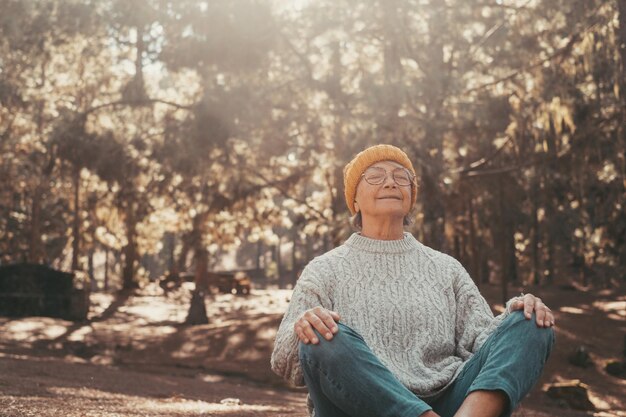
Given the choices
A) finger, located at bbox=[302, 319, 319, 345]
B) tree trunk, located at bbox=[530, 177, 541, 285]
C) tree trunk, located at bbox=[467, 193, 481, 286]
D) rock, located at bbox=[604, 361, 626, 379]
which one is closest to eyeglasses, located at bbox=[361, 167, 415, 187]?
finger, located at bbox=[302, 319, 319, 345]

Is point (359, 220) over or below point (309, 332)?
over

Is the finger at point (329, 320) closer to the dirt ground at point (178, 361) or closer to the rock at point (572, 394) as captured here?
A: the dirt ground at point (178, 361)

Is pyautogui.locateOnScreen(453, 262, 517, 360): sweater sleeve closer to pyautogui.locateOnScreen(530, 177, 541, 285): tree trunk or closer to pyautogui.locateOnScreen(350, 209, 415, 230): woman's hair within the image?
pyautogui.locateOnScreen(350, 209, 415, 230): woman's hair

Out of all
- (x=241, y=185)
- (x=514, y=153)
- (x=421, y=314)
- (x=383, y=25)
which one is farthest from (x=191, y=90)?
(x=421, y=314)

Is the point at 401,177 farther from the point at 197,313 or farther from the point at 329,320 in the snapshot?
the point at 197,313

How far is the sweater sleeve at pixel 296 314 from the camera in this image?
10.1 feet

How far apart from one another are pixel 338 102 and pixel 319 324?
13.2 meters

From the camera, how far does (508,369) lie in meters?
2.81

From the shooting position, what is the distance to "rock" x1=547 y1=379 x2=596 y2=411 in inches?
501

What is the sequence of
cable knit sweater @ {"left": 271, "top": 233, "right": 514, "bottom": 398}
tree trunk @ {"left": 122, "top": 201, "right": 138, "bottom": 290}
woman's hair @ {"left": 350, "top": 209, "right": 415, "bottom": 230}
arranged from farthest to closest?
1. tree trunk @ {"left": 122, "top": 201, "right": 138, "bottom": 290}
2. woman's hair @ {"left": 350, "top": 209, "right": 415, "bottom": 230}
3. cable knit sweater @ {"left": 271, "top": 233, "right": 514, "bottom": 398}

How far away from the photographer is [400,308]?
3.22 meters

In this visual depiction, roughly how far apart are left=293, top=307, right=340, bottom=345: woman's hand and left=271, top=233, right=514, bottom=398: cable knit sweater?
0.45ft

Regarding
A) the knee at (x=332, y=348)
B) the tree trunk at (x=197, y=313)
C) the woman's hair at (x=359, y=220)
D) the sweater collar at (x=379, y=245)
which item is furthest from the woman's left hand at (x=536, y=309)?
the tree trunk at (x=197, y=313)

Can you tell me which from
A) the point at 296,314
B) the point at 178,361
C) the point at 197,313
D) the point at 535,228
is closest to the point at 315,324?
the point at 296,314
